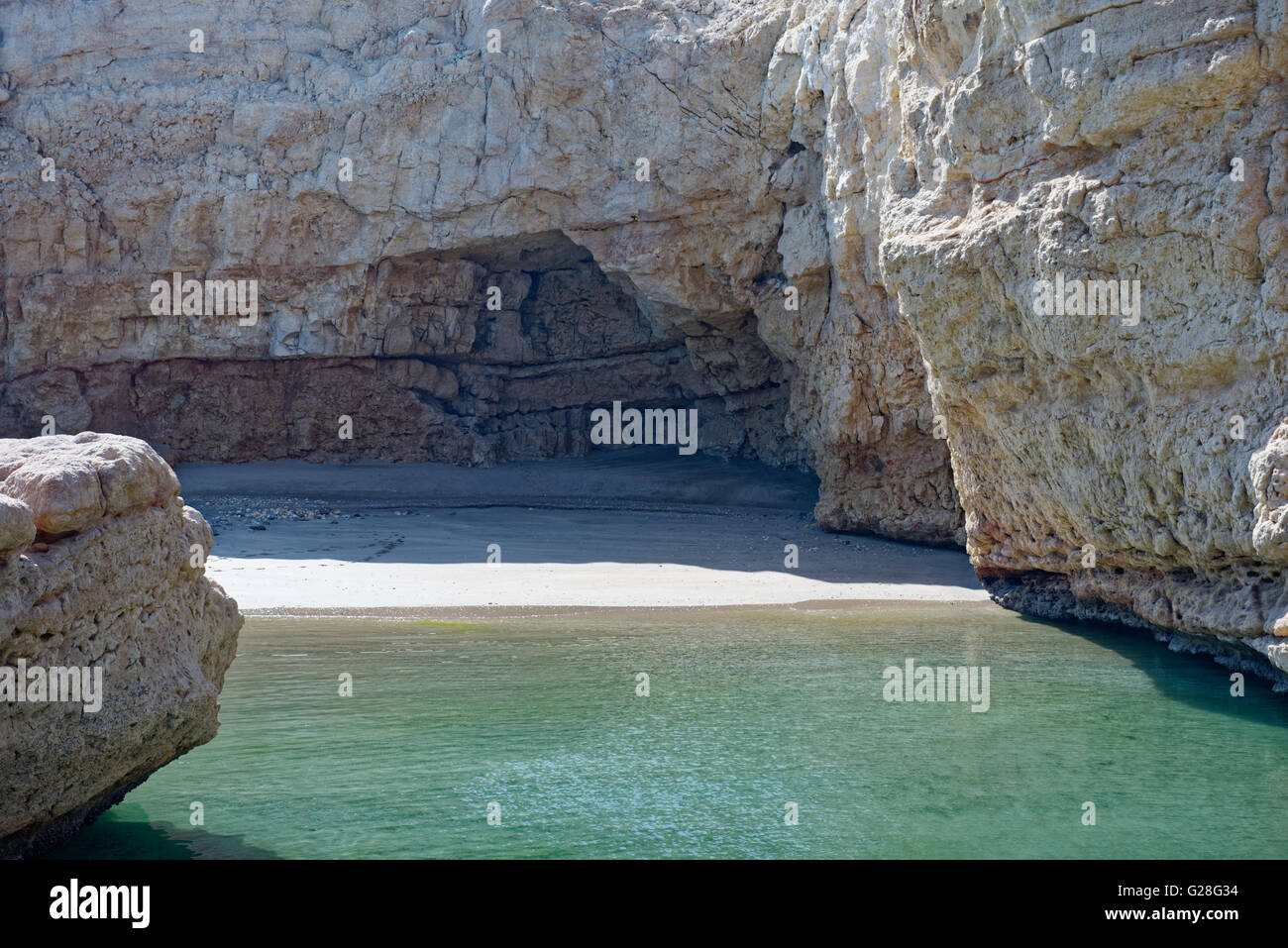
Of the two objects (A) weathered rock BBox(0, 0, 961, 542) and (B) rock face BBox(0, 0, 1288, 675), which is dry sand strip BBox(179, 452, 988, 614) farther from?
(A) weathered rock BBox(0, 0, 961, 542)

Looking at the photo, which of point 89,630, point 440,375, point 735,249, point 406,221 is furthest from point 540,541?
point 89,630

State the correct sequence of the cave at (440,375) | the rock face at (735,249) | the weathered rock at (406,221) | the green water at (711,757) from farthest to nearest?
1. the cave at (440,375)
2. the weathered rock at (406,221)
3. the rock face at (735,249)
4. the green water at (711,757)

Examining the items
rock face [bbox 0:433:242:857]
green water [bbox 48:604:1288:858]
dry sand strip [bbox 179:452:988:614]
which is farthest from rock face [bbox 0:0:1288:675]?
rock face [bbox 0:433:242:857]

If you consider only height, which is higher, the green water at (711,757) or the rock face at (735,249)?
the rock face at (735,249)

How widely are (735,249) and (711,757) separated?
15.3 m

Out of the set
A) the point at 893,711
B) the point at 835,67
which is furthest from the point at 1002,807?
the point at 835,67

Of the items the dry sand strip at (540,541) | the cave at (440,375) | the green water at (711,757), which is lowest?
the green water at (711,757)

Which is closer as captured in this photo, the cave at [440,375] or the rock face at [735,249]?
the rock face at [735,249]

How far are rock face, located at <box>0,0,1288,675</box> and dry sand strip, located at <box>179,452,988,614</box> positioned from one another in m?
1.13

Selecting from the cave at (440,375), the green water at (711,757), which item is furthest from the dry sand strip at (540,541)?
the green water at (711,757)

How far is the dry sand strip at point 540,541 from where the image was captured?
13961 mm

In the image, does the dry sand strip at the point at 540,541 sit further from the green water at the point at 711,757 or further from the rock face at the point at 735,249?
the green water at the point at 711,757

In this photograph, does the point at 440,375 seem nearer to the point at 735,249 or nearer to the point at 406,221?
the point at 406,221

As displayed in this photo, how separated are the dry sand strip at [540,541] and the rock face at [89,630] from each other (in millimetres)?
7700
